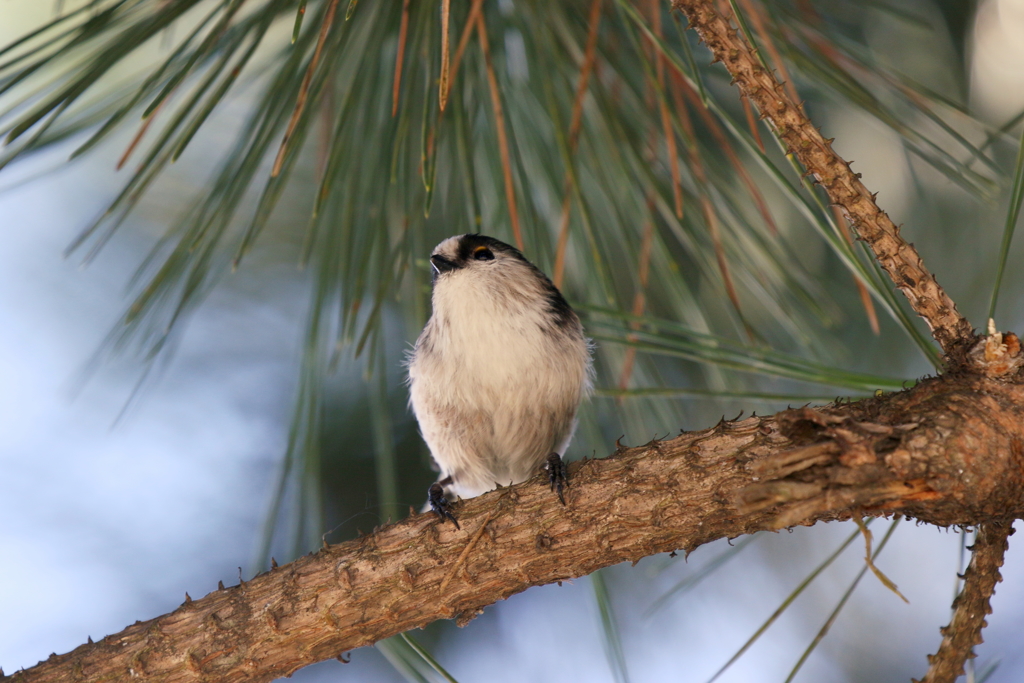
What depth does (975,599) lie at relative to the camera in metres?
0.86

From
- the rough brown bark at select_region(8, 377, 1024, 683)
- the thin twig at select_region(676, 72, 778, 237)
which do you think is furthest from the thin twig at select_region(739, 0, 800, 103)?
the rough brown bark at select_region(8, 377, 1024, 683)

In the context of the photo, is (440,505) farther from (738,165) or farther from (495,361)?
(738,165)

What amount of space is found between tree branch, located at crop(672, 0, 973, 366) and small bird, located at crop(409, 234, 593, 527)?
26.2 inches

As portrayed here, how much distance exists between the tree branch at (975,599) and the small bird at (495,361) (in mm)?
740

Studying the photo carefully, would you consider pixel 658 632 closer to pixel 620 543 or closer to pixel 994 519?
pixel 620 543

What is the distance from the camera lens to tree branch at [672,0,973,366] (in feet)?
2.89

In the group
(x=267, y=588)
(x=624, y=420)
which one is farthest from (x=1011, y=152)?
(x=267, y=588)

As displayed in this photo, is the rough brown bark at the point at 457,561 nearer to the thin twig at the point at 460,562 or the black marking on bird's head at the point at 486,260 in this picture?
the thin twig at the point at 460,562

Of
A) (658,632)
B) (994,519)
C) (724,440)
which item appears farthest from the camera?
(658,632)

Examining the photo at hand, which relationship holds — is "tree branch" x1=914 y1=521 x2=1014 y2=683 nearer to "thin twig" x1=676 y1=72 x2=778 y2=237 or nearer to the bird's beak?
"thin twig" x1=676 y1=72 x2=778 y2=237

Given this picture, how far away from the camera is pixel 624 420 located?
5.34ft

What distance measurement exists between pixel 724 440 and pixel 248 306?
1811 millimetres

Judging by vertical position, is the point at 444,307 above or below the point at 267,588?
above

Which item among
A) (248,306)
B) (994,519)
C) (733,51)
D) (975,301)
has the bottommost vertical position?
(994,519)
